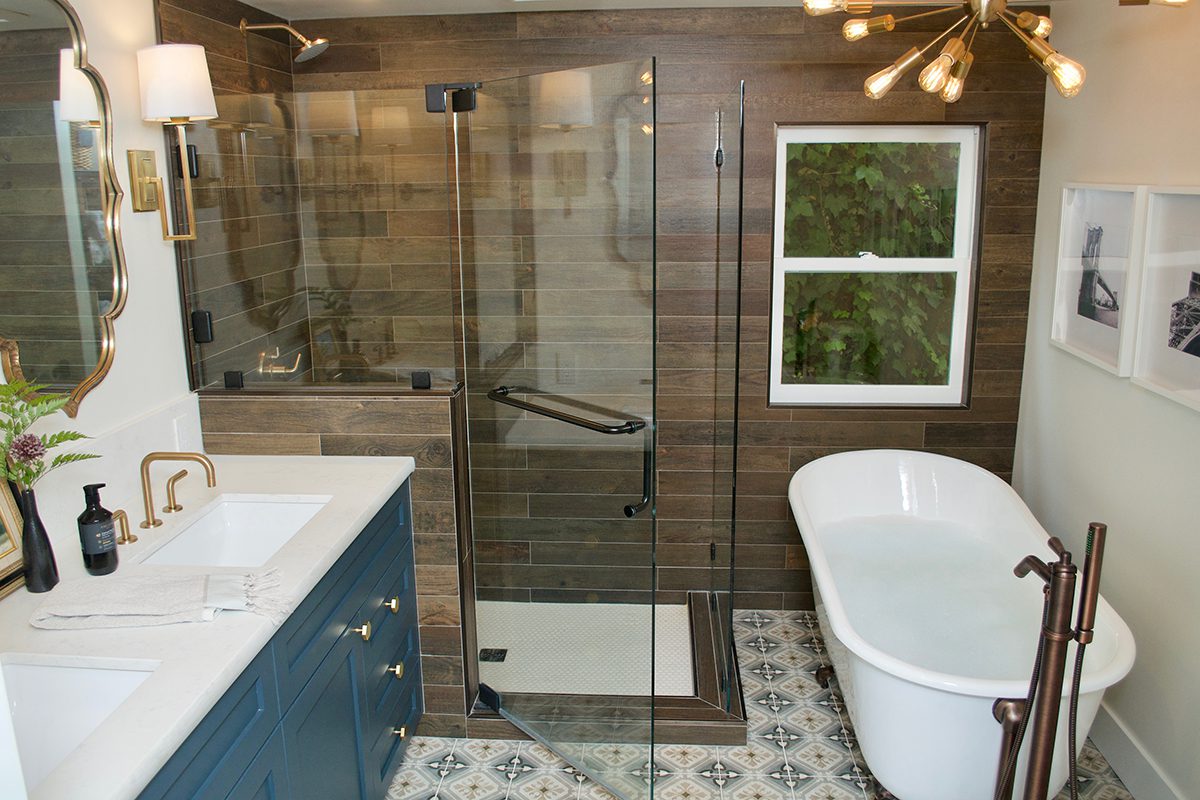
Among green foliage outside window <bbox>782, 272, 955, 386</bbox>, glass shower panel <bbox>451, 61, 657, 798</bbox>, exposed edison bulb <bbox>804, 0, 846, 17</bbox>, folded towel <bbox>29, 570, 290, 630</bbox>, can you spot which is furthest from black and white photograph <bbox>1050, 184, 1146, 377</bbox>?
folded towel <bbox>29, 570, 290, 630</bbox>

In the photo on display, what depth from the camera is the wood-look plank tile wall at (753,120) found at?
3.56 meters

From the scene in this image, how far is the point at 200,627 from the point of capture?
6.10ft

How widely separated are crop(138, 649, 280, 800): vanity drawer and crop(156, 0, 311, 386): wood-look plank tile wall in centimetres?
135

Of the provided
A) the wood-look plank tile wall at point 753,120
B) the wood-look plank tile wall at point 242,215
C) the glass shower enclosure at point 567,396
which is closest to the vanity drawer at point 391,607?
the glass shower enclosure at point 567,396

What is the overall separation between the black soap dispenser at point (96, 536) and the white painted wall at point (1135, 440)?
2708mm

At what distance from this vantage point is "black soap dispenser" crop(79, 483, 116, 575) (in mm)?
2070

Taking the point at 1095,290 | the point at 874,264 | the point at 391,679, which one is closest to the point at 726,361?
the point at 874,264

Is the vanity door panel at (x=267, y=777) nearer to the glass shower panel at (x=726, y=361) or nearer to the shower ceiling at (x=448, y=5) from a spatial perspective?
the glass shower panel at (x=726, y=361)

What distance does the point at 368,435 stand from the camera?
295 cm

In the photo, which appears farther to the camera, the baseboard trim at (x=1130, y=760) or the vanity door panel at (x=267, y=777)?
the baseboard trim at (x=1130, y=760)

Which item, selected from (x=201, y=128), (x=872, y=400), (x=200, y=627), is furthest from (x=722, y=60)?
(x=200, y=627)

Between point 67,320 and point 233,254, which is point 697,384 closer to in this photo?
point 233,254

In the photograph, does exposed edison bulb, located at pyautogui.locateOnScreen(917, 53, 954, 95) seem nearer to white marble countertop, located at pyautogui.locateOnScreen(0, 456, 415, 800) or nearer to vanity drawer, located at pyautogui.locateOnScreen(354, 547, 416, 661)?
white marble countertop, located at pyautogui.locateOnScreen(0, 456, 415, 800)

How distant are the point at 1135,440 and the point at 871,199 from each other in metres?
1.36
